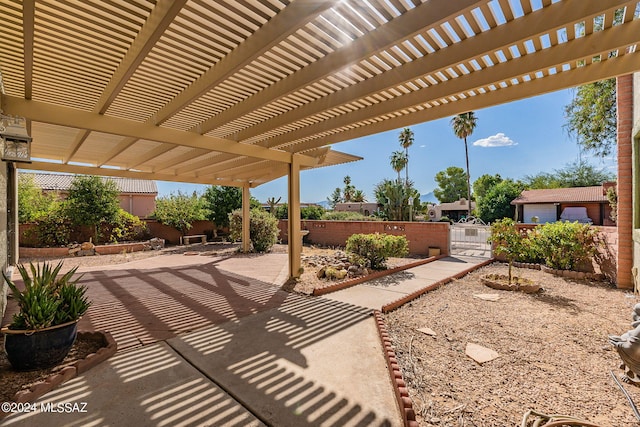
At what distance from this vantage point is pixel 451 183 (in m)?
54.8

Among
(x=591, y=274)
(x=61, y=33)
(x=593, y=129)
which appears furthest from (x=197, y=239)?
(x=593, y=129)

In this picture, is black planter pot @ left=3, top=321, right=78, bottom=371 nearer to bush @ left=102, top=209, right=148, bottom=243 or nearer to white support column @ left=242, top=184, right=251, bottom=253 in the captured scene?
white support column @ left=242, top=184, right=251, bottom=253

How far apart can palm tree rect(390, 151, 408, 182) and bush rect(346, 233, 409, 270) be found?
35.7m

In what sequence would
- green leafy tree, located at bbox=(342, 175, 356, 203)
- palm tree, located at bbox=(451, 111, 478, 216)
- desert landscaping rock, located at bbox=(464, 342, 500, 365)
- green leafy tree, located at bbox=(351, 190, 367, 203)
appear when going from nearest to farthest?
desert landscaping rock, located at bbox=(464, 342, 500, 365), palm tree, located at bbox=(451, 111, 478, 216), green leafy tree, located at bbox=(351, 190, 367, 203), green leafy tree, located at bbox=(342, 175, 356, 203)

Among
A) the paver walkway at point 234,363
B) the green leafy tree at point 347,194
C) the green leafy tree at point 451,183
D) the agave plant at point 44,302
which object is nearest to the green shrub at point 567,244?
the paver walkway at point 234,363

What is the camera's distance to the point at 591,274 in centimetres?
714

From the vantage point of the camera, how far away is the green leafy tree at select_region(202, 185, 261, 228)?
1802 cm

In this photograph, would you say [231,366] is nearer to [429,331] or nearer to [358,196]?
[429,331]

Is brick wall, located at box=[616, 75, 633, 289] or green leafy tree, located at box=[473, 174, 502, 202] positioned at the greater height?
green leafy tree, located at box=[473, 174, 502, 202]

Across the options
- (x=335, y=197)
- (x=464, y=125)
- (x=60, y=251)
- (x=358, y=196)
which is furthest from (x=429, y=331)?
(x=335, y=197)

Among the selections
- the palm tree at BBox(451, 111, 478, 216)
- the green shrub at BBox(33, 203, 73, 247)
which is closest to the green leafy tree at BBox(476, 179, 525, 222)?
the palm tree at BBox(451, 111, 478, 216)

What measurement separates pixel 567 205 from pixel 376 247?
2702 centimetres

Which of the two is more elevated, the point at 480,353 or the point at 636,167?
the point at 636,167

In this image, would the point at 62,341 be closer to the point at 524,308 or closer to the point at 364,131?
the point at 364,131
